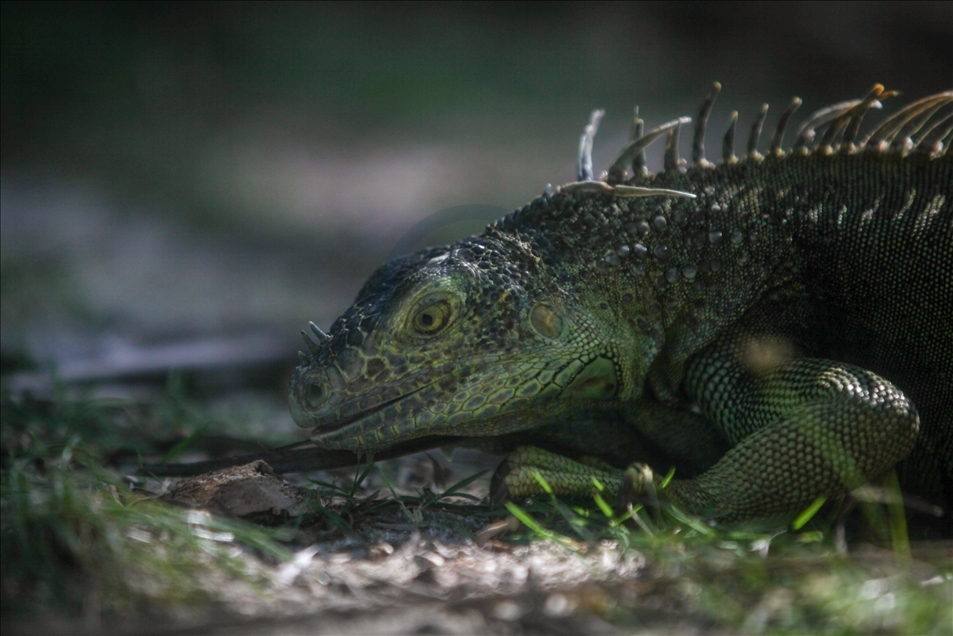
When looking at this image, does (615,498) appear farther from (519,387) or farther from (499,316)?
(499,316)

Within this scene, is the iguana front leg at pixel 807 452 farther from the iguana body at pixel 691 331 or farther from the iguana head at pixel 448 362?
the iguana head at pixel 448 362

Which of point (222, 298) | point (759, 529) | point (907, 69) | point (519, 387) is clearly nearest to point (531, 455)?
point (519, 387)

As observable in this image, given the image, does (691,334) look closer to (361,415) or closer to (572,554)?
(572,554)

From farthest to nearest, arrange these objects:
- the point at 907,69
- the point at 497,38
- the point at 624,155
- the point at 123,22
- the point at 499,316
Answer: the point at 497,38 → the point at 123,22 → the point at 907,69 → the point at 624,155 → the point at 499,316

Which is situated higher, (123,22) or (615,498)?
(123,22)

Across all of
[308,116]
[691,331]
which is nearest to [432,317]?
[691,331]

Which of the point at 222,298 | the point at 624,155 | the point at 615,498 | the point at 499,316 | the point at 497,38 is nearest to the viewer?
the point at 615,498
